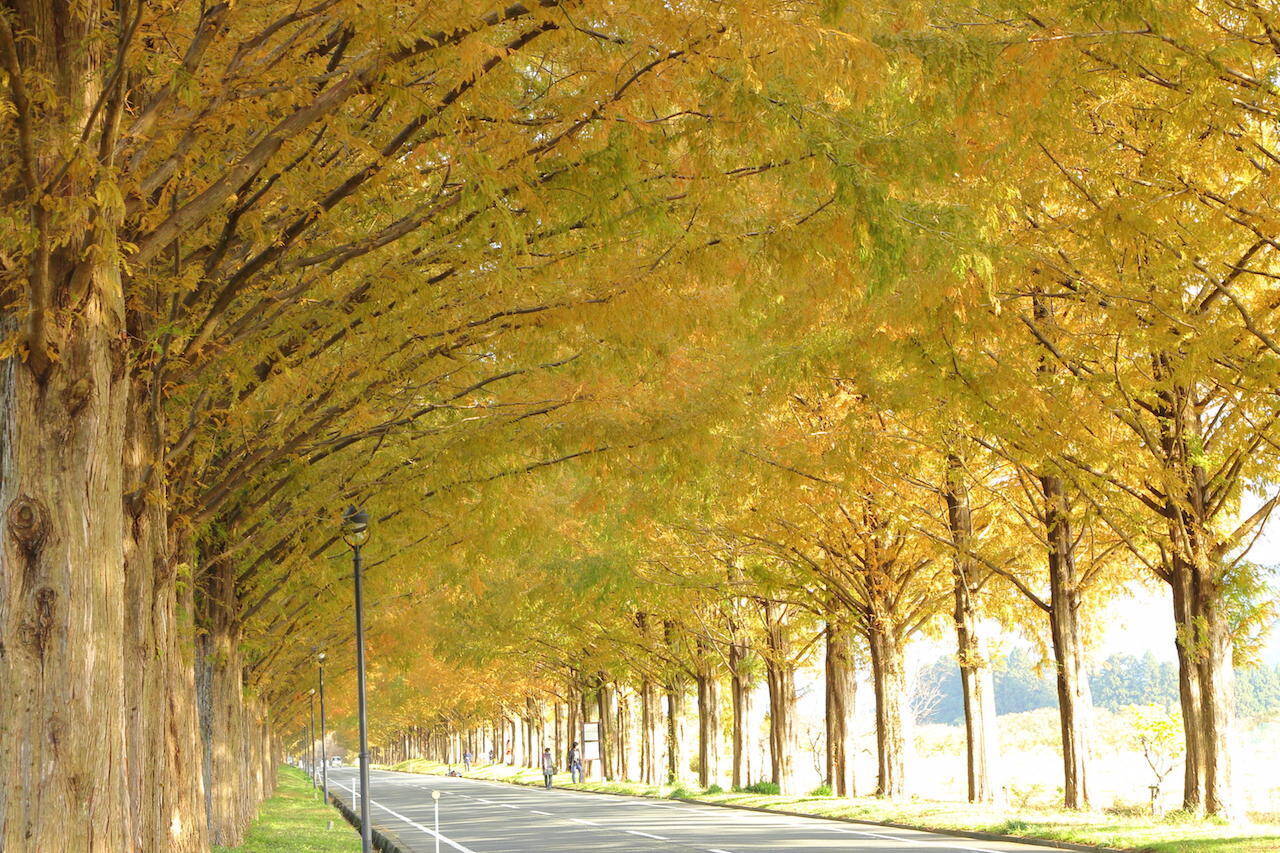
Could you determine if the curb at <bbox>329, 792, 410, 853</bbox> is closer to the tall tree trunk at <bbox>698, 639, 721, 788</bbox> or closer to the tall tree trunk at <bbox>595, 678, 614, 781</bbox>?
the tall tree trunk at <bbox>698, 639, 721, 788</bbox>

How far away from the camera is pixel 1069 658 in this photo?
19.8 meters

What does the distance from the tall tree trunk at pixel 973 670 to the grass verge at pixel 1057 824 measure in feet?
2.69

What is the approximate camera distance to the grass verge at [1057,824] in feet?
45.6

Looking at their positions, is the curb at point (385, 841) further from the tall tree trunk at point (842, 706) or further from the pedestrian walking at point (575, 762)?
the pedestrian walking at point (575, 762)

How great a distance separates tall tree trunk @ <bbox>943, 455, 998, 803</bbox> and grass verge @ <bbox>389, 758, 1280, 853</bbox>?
0.82 m

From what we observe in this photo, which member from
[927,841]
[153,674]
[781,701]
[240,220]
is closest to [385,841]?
[927,841]

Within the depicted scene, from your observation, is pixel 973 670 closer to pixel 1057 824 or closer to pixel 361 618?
pixel 1057 824

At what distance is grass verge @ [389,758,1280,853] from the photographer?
13.9 meters

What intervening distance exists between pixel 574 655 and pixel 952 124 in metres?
44.5

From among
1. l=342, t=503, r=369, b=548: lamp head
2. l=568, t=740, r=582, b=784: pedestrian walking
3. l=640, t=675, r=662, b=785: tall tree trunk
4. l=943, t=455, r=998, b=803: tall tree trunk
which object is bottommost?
l=568, t=740, r=582, b=784: pedestrian walking

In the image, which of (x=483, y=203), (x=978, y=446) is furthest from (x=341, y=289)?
(x=978, y=446)

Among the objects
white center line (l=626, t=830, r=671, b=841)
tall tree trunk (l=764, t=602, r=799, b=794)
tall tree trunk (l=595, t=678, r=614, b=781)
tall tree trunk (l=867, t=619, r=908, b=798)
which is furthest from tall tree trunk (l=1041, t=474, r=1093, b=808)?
tall tree trunk (l=595, t=678, r=614, b=781)

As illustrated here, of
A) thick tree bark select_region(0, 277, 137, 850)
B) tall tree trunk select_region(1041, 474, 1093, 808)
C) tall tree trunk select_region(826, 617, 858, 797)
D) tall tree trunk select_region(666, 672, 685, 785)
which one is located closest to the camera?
thick tree bark select_region(0, 277, 137, 850)

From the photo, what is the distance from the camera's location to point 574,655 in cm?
5106
